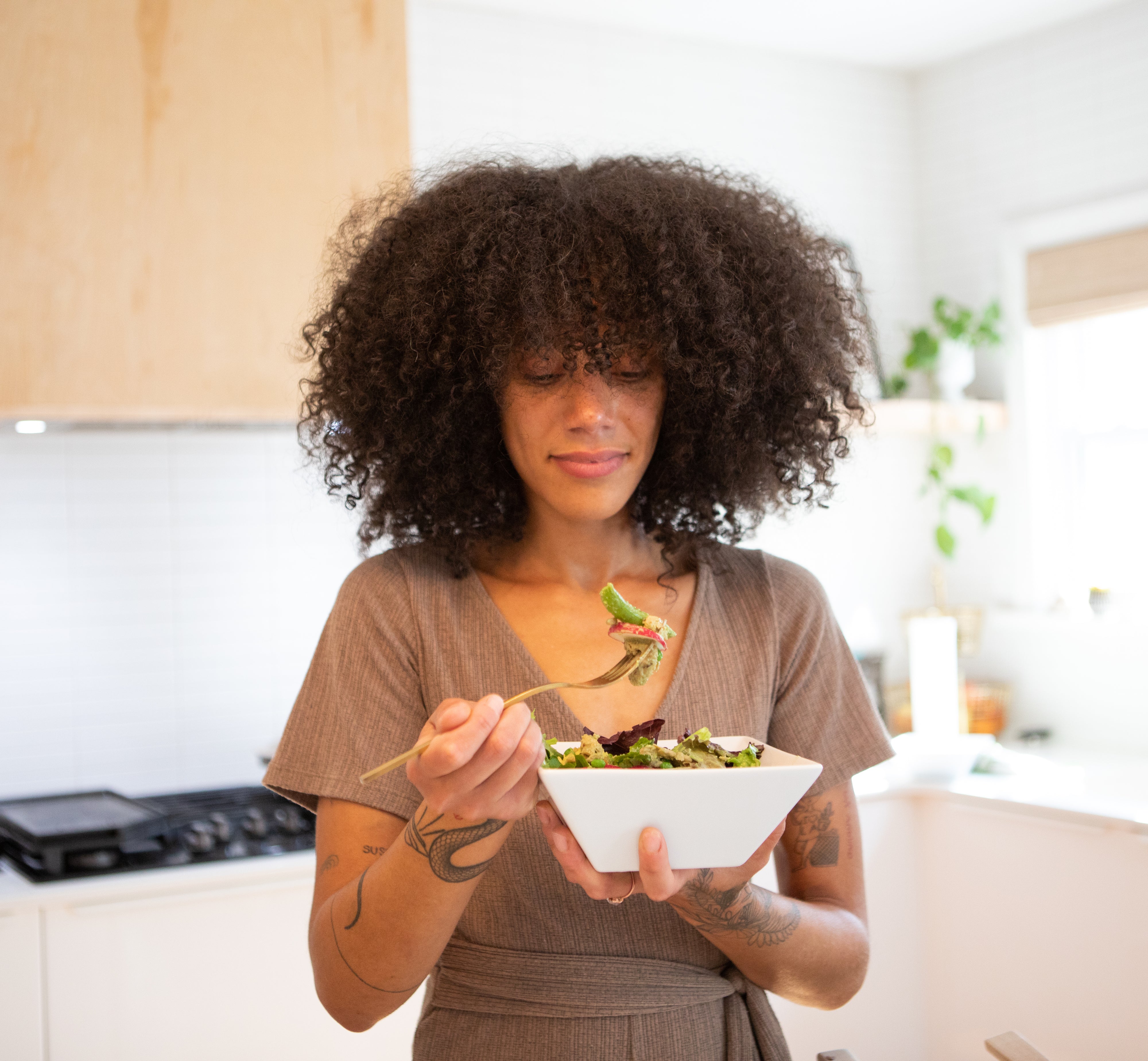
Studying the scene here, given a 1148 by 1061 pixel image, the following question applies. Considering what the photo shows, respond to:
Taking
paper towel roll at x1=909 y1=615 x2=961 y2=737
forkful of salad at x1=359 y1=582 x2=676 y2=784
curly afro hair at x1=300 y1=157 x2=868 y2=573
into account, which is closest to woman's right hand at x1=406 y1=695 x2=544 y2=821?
forkful of salad at x1=359 y1=582 x2=676 y2=784

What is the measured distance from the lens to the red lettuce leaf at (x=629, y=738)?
2.92 ft

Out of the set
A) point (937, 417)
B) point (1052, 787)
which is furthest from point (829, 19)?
point (1052, 787)

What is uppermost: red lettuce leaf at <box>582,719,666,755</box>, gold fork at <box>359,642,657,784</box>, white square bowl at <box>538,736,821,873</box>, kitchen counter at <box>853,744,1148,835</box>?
gold fork at <box>359,642,657,784</box>

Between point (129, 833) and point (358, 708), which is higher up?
point (358, 708)

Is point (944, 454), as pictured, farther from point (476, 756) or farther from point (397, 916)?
point (476, 756)

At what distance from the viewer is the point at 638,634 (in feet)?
2.95

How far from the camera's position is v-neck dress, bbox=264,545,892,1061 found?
3.48ft

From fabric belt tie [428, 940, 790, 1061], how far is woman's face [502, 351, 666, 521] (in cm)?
42

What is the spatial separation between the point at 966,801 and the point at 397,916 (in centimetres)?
186

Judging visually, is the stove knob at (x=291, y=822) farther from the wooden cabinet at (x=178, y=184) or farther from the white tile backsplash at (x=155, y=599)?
the wooden cabinet at (x=178, y=184)

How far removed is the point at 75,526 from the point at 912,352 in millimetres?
2153

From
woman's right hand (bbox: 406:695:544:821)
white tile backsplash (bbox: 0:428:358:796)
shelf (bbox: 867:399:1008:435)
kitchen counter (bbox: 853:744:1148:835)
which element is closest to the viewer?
woman's right hand (bbox: 406:695:544:821)

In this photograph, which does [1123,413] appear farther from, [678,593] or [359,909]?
[359,909]

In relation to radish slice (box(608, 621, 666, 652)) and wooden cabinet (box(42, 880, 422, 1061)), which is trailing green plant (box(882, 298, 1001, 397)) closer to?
wooden cabinet (box(42, 880, 422, 1061))
